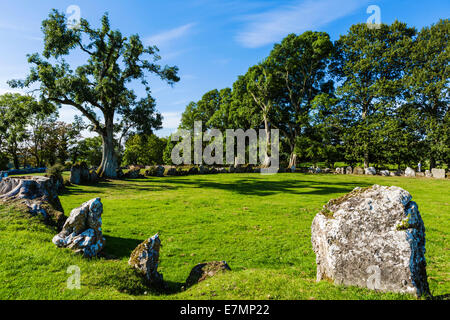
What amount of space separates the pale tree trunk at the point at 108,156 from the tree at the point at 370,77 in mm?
35308

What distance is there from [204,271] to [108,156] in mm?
24504

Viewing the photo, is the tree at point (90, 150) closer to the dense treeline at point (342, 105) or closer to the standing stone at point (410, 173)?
the dense treeline at point (342, 105)

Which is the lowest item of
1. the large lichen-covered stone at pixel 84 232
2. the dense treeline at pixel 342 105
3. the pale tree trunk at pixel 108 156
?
the large lichen-covered stone at pixel 84 232

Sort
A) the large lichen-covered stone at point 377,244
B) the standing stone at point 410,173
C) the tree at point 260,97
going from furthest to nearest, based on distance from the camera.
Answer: the tree at point 260,97 < the standing stone at point 410,173 < the large lichen-covered stone at point 377,244

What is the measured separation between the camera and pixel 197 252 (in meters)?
7.29

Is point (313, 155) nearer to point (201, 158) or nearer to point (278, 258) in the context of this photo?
point (201, 158)

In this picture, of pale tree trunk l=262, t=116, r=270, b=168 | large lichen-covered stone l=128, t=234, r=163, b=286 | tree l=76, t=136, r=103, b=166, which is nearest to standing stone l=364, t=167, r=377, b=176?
pale tree trunk l=262, t=116, r=270, b=168

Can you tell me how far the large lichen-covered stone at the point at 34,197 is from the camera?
25.8 feet

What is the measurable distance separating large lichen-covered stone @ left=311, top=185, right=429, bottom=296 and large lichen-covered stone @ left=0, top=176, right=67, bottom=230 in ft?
27.2

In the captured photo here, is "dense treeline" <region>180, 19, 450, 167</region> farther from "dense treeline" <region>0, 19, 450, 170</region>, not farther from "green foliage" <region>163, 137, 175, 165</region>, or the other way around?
"green foliage" <region>163, 137, 175, 165</region>

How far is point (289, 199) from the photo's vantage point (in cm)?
1568

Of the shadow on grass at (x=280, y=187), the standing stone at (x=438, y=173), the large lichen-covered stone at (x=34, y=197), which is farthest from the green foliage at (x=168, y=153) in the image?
the large lichen-covered stone at (x=34, y=197)

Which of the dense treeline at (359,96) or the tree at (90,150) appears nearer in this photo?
the dense treeline at (359,96)
